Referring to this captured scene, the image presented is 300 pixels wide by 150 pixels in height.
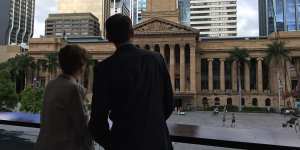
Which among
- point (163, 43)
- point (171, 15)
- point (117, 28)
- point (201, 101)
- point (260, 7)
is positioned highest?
point (260, 7)

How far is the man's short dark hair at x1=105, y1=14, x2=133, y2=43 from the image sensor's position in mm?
2719

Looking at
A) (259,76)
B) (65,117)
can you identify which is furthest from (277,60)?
(65,117)

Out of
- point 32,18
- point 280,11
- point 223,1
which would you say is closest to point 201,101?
point 280,11

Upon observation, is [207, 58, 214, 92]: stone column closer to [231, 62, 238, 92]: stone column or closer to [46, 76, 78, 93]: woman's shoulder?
[231, 62, 238, 92]: stone column

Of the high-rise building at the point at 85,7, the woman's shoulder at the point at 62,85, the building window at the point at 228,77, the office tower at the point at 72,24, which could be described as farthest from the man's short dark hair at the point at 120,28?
the high-rise building at the point at 85,7

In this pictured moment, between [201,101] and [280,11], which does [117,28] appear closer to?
[201,101]

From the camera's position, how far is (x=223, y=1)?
534 feet

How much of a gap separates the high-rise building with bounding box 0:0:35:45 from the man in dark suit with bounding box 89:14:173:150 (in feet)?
460

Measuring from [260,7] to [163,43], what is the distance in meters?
80.1

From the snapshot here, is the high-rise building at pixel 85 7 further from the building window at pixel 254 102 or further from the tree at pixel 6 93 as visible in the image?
the tree at pixel 6 93

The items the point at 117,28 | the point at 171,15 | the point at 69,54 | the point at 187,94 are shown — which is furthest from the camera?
the point at 171,15

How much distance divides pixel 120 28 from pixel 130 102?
610 mm

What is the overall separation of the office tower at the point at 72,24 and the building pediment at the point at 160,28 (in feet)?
219

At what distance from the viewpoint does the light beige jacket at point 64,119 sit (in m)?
2.77
